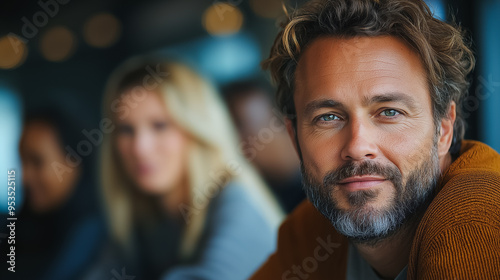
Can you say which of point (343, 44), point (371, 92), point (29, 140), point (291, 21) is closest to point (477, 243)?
point (371, 92)

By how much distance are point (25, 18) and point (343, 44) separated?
81.4 inches

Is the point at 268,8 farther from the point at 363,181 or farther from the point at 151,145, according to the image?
the point at 363,181

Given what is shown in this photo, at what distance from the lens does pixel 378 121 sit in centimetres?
137

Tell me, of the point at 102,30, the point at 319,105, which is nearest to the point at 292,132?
the point at 319,105

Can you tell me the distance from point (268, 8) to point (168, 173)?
1059 mm

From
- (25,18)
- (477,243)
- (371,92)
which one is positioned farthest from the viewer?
(25,18)

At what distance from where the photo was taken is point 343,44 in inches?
57.7

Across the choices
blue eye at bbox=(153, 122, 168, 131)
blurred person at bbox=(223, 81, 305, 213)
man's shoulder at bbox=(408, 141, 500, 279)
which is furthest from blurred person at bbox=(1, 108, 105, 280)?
man's shoulder at bbox=(408, 141, 500, 279)

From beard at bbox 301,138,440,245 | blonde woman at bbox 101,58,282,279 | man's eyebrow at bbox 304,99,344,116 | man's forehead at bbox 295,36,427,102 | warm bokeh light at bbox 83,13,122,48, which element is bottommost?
blonde woman at bbox 101,58,282,279

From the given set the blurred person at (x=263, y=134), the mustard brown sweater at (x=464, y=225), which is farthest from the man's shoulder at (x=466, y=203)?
the blurred person at (x=263, y=134)

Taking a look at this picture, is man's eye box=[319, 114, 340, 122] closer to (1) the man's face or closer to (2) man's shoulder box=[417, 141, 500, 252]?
(1) the man's face

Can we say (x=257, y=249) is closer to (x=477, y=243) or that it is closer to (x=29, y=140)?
(x=29, y=140)

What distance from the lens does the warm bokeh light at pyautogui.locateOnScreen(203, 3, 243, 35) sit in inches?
116

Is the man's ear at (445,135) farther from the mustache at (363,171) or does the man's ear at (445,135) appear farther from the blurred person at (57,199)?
the blurred person at (57,199)
